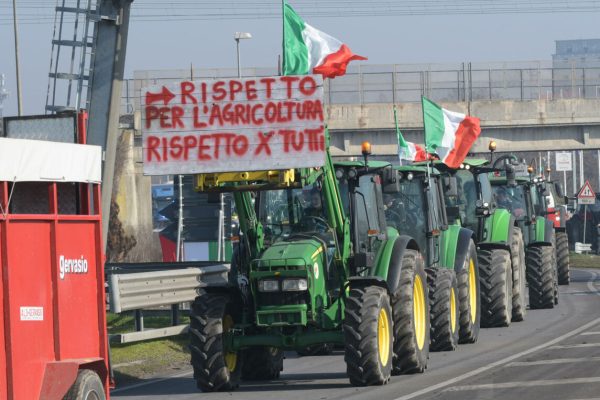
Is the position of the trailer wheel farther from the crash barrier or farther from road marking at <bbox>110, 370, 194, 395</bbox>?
the crash barrier

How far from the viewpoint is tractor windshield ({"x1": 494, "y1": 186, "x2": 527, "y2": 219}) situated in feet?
93.3

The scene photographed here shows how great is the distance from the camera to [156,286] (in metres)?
19.5

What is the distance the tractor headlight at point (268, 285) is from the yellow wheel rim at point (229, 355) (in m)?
0.67

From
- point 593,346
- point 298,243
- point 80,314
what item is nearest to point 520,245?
point 593,346

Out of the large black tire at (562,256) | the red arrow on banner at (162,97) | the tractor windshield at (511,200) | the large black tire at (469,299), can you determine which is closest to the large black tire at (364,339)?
the red arrow on banner at (162,97)

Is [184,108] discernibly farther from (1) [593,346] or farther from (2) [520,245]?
(2) [520,245]

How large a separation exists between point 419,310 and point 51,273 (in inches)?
293

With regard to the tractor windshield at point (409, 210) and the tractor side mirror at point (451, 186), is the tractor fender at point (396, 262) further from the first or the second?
the tractor side mirror at point (451, 186)

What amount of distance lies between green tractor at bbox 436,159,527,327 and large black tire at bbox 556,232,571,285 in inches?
297

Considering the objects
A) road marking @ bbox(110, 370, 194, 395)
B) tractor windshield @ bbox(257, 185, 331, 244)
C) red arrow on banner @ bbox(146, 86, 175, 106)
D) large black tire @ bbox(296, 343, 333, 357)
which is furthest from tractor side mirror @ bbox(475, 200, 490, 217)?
red arrow on banner @ bbox(146, 86, 175, 106)

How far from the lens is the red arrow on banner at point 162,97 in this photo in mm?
15242

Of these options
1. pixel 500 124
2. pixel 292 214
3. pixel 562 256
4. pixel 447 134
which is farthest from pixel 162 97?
pixel 500 124

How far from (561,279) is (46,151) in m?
24.5

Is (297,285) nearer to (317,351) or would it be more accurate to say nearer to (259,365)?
(259,365)
